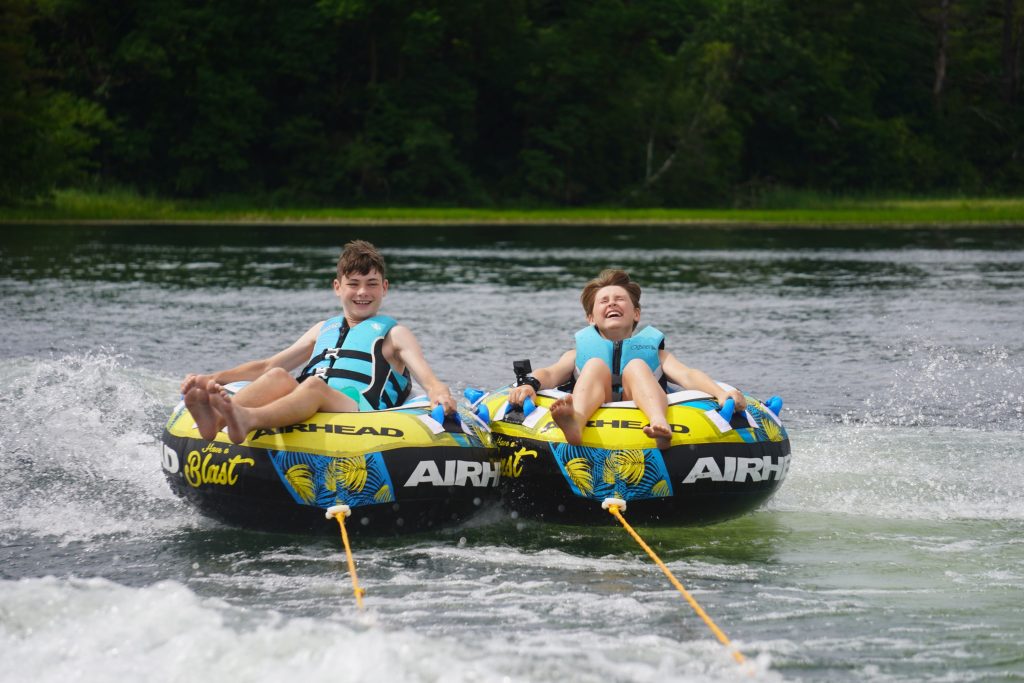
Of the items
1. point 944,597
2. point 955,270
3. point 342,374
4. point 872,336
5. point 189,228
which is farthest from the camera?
point 189,228

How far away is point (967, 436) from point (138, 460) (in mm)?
4837

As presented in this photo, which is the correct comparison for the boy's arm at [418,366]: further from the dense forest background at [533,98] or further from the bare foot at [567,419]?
the dense forest background at [533,98]

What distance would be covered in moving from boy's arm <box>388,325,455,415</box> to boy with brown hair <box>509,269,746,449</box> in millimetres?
437

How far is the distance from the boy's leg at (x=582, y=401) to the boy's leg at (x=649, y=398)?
11 centimetres

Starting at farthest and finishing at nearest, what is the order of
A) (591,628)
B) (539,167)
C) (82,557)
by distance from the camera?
(539,167), (82,557), (591,628)

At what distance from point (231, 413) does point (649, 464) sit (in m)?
1.77

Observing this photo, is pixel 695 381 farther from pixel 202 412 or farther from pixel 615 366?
pixel 202 412

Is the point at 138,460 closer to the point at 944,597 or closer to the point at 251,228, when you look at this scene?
the point at 944,597

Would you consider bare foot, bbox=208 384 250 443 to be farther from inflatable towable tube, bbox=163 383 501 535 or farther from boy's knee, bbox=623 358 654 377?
boy's knee, bbox=623 358 654 377

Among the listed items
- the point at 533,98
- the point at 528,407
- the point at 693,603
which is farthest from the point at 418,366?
the point at 533,98

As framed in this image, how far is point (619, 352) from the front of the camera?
673cm

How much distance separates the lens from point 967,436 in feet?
28.0

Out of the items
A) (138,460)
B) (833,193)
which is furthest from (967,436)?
(833,193)

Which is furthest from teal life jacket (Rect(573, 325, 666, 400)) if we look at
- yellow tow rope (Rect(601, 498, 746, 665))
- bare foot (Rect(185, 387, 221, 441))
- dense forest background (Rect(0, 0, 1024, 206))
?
dense forest background (Rect(0, 0, 1024, 206))
